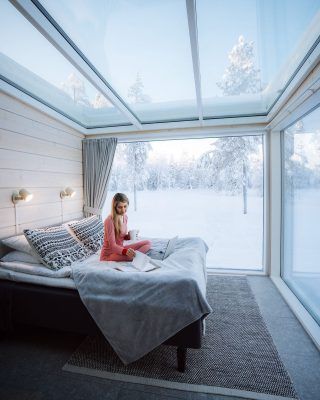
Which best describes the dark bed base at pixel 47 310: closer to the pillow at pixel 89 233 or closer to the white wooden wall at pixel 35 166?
the white wooden wall at pixel 35 166

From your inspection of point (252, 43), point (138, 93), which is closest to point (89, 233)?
point (138, 93)

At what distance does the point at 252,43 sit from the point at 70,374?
287 cm

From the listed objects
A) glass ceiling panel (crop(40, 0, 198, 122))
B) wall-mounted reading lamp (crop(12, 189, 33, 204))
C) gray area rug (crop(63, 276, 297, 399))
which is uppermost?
glass ceiling panel (crop(40, 0, 198, 122))

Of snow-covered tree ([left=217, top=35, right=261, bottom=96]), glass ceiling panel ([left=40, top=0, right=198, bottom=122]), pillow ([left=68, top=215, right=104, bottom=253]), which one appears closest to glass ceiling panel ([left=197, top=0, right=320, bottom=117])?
snow-covered tree ([left=217, top=35, right=261, bottom=96])

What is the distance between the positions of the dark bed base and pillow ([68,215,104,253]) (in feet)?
2.88

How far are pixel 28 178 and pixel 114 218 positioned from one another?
1.09 m

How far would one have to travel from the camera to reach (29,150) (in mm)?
2705

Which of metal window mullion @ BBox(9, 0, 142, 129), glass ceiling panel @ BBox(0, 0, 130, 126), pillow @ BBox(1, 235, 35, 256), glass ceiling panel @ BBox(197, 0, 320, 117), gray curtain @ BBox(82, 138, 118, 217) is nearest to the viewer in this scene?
metal window mullion @ BBox(9, 0, 142, 129)

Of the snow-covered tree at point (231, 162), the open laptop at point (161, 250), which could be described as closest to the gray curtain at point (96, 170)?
the open laptop at point (161, 250)

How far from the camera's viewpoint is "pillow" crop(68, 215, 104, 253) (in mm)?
2832

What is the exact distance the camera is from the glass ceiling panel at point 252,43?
1586mm

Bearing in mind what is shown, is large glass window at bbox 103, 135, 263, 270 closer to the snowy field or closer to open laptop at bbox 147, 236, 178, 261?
the snowy field

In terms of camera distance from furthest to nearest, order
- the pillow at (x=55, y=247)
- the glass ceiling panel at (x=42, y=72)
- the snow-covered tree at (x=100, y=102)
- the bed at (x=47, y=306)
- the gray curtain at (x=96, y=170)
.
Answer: the gray curtain at (x=96, y=170) < the snow-covered tree at (x=100, y=102) < the pillow at (x=55, y=247) < the bed at (x=47, y=306) < the glass ceiling panel at (x=42, y=72)

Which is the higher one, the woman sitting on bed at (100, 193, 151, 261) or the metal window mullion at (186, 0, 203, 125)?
the metal window mullion at (186, 0, 203, 125)
